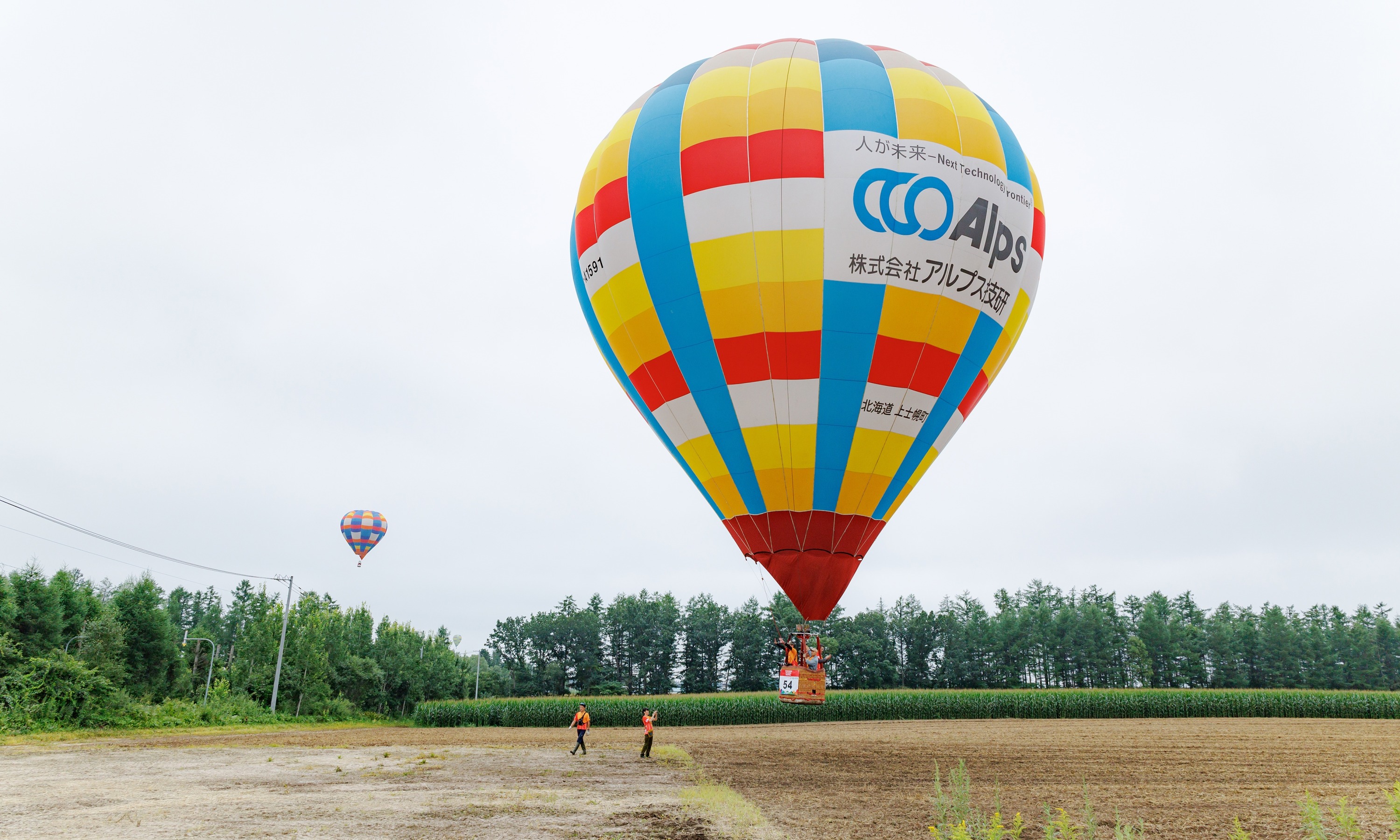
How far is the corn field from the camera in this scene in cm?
3875

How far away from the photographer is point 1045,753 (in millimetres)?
21141

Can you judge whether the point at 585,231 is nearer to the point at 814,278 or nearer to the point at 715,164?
the point at 715,164

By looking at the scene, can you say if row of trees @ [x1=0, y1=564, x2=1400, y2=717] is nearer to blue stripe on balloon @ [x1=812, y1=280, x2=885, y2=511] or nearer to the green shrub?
the green shrub

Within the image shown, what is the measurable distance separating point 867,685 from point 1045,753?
5498cm

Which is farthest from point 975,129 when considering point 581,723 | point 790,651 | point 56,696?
point 56,696

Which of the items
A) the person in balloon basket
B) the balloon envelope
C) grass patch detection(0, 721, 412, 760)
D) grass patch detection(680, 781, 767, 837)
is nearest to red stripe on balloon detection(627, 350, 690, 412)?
the person in balloon basket

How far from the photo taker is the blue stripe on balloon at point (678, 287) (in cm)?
1248

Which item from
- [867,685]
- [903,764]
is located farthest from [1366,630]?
[903,764]

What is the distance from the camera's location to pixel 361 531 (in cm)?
4716

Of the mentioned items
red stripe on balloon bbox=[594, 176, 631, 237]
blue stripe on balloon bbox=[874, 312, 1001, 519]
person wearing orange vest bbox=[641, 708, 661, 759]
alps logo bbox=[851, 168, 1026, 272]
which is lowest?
person wearing orange vest bbox=[641, 708, 661, 759]

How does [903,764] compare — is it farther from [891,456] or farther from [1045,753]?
[891,456]

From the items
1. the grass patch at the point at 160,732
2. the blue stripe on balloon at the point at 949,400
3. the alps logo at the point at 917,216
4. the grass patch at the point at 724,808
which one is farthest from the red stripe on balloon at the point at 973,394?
the grass patch at the point at 160,732

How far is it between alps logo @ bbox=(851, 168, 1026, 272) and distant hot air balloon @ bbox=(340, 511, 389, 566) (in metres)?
43.1

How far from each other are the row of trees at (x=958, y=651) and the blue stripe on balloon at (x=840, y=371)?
61979 mm
